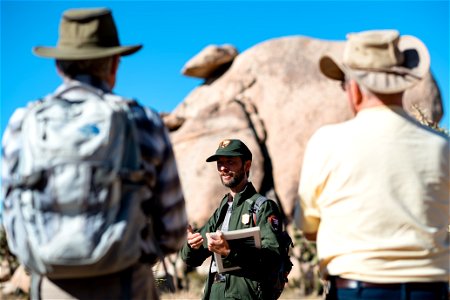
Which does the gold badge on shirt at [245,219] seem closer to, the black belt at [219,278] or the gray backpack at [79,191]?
the black belt at [219,278]

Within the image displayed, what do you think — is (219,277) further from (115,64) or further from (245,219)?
(115,64)

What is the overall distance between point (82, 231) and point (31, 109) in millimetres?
541

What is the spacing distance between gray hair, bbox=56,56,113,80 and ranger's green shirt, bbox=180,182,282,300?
1734 mm

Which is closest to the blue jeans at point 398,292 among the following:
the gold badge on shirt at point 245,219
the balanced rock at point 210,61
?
the gold badge on shirt at point 245,219

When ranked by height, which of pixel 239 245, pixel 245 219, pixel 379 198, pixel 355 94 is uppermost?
pixel 355 94

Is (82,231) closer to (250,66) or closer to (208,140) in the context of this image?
(208,140)

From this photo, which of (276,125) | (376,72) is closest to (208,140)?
(276,125)

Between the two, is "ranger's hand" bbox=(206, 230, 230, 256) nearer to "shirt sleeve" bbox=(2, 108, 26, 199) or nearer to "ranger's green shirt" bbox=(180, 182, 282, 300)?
"ranger's green shirt" bbox=(180, 182, 282, 300)

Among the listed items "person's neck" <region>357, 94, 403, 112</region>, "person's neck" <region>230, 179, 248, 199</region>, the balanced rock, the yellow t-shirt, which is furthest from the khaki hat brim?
the balanced rock

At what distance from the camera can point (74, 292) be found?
2.80 m

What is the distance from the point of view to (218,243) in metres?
4.23

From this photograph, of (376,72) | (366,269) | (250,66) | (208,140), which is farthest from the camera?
(250,66)

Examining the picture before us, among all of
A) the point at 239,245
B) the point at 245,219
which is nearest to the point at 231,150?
the point at 245,219

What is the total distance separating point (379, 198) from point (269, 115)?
16521 mm
